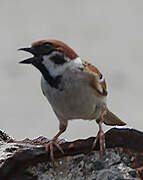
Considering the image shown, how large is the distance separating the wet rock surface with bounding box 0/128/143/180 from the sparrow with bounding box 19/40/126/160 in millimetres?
383

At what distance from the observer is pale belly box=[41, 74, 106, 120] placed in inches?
92.1

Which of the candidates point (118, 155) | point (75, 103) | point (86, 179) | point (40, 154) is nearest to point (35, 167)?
point (40, 154)

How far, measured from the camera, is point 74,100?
2346 mm

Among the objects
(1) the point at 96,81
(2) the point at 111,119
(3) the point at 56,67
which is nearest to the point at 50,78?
(3) the point at 56,67

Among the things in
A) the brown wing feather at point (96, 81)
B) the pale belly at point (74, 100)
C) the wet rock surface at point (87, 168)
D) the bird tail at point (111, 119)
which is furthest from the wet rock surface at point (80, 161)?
the bird tail at point (111, 119)

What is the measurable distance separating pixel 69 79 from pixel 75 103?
137mm

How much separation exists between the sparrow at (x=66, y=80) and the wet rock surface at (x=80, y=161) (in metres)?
0.38

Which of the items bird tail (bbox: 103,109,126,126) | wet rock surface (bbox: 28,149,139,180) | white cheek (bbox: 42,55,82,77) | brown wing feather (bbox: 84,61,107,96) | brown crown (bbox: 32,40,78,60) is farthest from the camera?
bird tail (bbox: 103,109,126,126)

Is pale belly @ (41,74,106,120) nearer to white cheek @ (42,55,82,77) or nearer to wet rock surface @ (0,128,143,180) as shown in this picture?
white cheek @ (42,55,82,77)

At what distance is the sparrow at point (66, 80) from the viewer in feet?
7.39

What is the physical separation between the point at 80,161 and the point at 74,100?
0.59 meters

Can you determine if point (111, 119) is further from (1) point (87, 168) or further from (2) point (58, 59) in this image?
(1) point (87, 168)

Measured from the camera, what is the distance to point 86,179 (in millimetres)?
1748

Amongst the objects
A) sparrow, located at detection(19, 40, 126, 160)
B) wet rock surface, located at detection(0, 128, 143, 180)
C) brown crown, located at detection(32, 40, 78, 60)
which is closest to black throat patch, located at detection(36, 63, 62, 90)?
sparrow, located at detection(19, 40, 126, 160)
